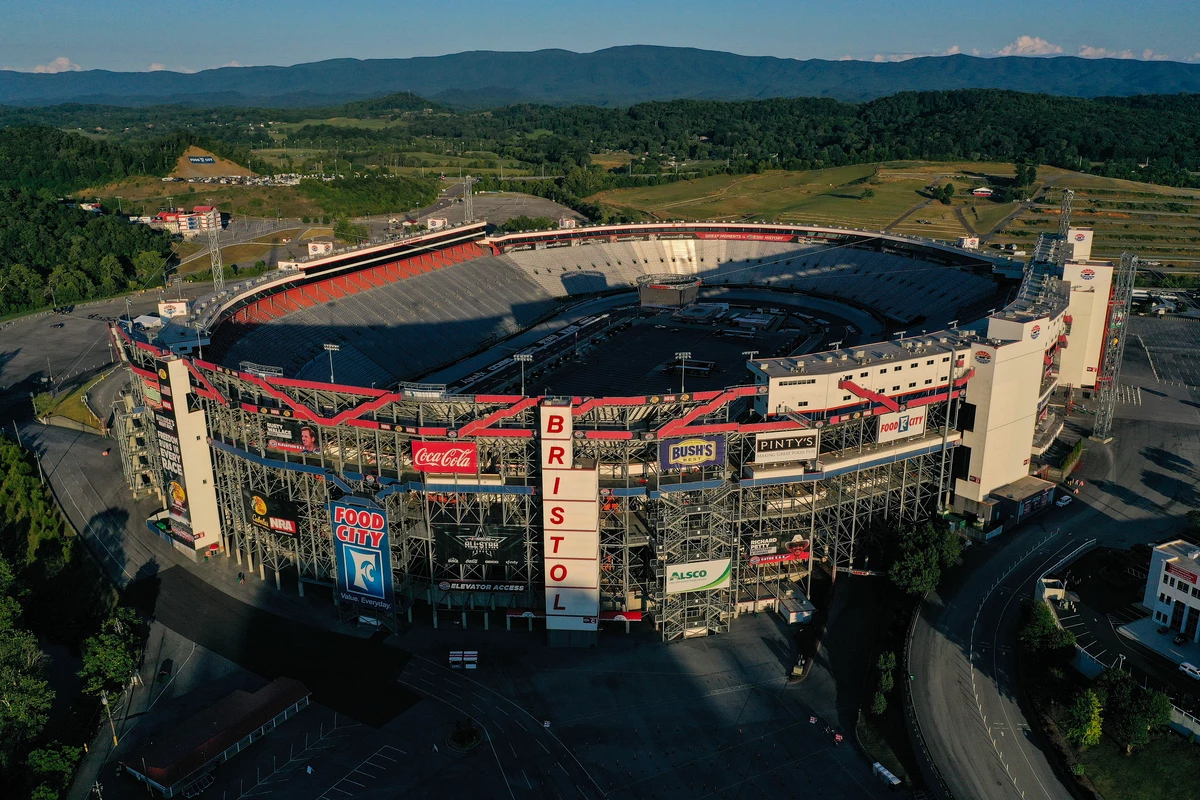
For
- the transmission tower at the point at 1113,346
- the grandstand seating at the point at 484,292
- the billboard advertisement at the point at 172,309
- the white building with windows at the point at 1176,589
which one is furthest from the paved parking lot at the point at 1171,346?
the billboard advertisement at the point at 172,309

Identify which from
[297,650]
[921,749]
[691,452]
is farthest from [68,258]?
[921,749]

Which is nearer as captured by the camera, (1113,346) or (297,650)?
(297,650)

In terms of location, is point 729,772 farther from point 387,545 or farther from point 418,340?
point 418,340

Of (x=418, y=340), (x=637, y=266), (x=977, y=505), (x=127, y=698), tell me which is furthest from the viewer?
(x=637, y=266)

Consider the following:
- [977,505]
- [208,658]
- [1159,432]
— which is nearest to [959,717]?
[977,505]

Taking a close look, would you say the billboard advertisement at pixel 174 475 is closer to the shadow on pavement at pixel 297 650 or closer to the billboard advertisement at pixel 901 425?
the shadow on pavement at pixel 297 650

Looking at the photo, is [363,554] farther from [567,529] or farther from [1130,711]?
[1130,711]

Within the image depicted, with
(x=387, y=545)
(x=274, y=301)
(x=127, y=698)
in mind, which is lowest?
(x=127, y=698)

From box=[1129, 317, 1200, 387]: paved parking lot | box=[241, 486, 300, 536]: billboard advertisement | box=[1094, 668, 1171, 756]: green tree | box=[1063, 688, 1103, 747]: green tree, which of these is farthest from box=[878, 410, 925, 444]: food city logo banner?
box=[1129, 317, 1200, 387]: paved parking lot
